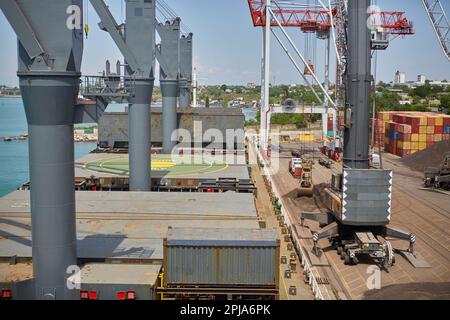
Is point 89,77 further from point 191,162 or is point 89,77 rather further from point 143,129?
point 191,162

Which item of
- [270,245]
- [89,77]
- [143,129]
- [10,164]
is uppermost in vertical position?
[89,77]

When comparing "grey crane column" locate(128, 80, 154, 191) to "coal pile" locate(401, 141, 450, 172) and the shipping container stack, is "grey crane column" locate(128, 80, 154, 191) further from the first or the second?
the shipping container stack

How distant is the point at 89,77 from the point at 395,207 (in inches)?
915

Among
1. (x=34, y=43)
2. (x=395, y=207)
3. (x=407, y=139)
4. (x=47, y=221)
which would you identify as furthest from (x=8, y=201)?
(x=407, y=139)

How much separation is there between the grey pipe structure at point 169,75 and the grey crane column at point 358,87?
19248 millimetres

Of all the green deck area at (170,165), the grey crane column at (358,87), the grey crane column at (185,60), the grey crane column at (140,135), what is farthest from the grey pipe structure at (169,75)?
the grey crane column at (358,87)

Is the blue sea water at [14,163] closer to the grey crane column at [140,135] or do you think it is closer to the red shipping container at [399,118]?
the grey crane column at [140,135]

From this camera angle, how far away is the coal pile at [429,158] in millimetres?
53125

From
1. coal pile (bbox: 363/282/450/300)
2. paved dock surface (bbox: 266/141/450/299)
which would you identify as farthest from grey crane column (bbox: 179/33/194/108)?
coal pile (bbox: 363/282/450/300)

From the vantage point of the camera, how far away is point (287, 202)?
35.3 metres

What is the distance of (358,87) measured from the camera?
23.4 meters

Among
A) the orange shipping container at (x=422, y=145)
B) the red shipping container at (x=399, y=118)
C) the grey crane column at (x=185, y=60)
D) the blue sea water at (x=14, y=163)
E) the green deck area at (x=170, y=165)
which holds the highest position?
the grey crane column at (x=185, y=60)

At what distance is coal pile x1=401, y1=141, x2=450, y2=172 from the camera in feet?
174

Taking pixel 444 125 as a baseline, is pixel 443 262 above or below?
below
